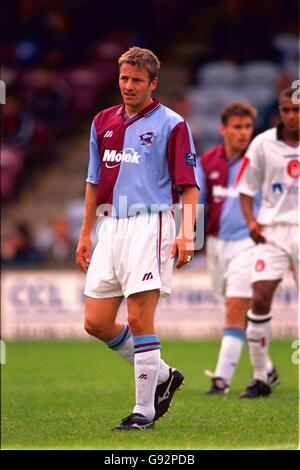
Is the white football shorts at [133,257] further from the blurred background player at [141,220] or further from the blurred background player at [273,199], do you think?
the blurred background player at [273,199]

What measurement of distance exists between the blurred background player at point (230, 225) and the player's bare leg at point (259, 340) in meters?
0.40

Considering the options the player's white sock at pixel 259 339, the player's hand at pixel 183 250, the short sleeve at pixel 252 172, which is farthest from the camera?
the player's white sock at pixel 259 339

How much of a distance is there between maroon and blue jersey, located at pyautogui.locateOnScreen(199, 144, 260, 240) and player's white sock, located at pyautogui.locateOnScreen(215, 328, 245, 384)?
2.87ft

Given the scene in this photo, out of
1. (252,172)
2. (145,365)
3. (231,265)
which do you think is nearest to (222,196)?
(231,265)

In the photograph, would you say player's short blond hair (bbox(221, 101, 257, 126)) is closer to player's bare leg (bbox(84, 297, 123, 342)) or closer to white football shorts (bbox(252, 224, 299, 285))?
white football shorts (bbox(252, 224, 299, 285))

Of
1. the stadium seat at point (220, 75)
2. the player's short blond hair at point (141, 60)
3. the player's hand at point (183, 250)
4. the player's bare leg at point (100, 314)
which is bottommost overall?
the player's bare leg at point (100, 314)

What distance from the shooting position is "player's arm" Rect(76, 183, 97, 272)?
7.63 metres

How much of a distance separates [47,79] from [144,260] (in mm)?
14328

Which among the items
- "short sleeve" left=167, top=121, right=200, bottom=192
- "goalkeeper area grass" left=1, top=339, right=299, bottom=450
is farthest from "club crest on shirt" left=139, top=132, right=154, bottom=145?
"goalkeeper area grass" left=1, top=339, right=299, bottom=450

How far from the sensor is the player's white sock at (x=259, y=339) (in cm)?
976

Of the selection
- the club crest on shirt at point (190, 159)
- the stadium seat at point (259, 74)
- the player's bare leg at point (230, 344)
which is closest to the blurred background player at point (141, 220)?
the club crest on shirt at point (190, 159)

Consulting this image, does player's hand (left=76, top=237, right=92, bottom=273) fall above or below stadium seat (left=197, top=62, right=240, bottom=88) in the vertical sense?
below

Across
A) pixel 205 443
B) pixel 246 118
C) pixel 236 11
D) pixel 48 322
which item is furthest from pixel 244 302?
pixel 236 11

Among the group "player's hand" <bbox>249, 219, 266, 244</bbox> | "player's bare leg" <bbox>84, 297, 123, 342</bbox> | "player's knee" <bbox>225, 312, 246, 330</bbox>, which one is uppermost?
"player's hand" <bbox>249, 219, 266, 244</bbox>
